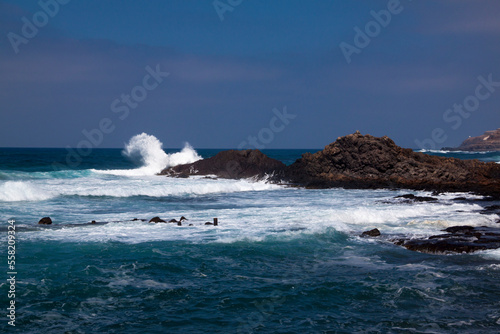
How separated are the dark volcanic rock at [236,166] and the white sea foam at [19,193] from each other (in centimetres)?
1661

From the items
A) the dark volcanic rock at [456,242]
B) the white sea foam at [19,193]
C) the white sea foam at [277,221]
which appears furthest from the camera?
the white sea foam at [19,193]

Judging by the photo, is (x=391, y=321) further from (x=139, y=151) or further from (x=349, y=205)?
(x=139, y=151)

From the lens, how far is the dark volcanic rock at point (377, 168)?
32.4m

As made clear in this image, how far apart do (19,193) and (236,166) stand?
736 inches

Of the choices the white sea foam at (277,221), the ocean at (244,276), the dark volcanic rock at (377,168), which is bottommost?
the ocean at (244,276)

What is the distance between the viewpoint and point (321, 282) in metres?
9.41

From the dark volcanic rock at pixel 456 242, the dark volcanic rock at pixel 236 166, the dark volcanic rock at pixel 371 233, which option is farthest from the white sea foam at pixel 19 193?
the dark volcanic rock at pixel 456 242

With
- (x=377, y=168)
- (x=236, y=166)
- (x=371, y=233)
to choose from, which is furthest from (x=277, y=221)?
(x=236, y=166)

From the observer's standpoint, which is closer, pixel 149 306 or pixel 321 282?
pixel 149 306

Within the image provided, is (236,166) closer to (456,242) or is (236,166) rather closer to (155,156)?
(155,156)

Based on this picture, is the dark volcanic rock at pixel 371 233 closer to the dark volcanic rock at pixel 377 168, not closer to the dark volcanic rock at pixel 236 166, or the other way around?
the dark volcanic rock at pixel 377 168

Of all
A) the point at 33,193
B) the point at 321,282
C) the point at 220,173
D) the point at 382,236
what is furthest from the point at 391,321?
the point at 220,173

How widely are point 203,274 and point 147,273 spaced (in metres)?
1.27

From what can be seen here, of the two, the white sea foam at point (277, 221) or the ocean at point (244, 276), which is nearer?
the ocean at point (244, 276)
